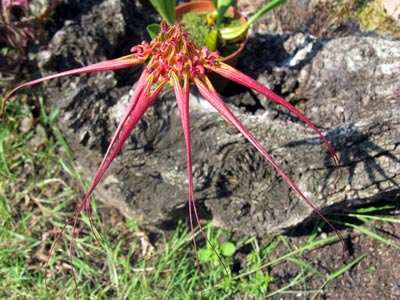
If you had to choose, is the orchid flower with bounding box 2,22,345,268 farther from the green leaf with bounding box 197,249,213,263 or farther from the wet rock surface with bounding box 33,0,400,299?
the green leaf with bounding box 197,249,213,263

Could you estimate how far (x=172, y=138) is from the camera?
1.44 metres

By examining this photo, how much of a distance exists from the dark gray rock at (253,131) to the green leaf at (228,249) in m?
0.08

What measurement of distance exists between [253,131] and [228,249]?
2.06ft

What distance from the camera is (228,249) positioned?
171cm

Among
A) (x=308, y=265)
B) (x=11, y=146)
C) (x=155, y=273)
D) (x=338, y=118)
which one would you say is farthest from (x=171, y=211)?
(x=11, y=146)

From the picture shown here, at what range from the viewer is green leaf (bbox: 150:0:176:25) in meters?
1.35

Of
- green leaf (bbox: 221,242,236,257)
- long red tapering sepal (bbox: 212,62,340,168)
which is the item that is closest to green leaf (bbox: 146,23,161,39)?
long red tapering sepal (bbox: 212,62,340,168)

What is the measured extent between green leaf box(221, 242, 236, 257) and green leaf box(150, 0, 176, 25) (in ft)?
3.24

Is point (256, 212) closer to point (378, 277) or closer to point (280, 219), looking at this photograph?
point (280, 219)

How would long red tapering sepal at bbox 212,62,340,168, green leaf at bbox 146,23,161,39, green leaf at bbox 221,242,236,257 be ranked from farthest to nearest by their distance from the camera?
1. green leaf at bbox 221,242,236,257
2. green leaf at bbox 146,23,161,39
3. long red tapering sepal at bbox 212,62,340,168

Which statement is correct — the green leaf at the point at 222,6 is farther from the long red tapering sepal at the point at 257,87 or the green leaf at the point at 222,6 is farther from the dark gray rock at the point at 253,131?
the long red tapering sepal at the point at 257,87

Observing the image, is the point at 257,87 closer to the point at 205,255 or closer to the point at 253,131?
the point at 253,131

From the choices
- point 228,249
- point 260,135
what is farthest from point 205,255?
point 260,135

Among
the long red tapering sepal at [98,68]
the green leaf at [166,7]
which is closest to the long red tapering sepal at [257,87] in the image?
the long red tapering sepal at [98,68]
